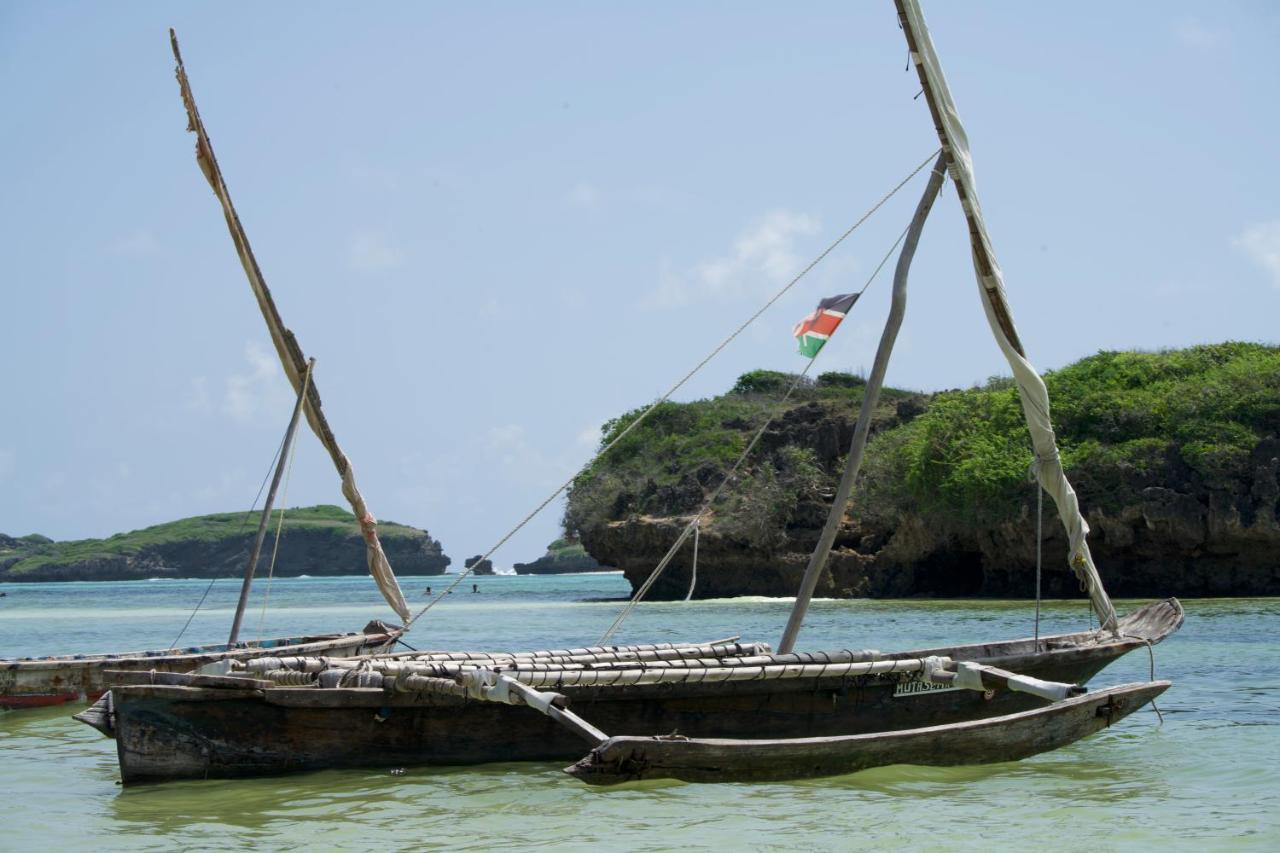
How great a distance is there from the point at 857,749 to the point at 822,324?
15.8ft

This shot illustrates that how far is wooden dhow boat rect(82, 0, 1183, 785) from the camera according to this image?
34.6 feet

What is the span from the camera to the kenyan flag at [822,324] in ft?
45.4

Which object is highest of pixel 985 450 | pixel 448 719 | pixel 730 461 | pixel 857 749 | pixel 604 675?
pixel 730 461

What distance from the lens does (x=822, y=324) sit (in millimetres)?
13883

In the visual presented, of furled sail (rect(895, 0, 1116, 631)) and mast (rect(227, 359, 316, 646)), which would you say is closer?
furled sail (rect(895, 0, 1116, 631))

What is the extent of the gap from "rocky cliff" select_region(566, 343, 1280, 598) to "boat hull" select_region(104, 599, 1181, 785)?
1195 inches

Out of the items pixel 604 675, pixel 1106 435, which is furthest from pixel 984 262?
pixel 1106 435

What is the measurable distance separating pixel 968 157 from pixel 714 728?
6.09 metres

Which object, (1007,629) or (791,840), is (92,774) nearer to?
(791,840)

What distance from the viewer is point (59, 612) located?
59.8m

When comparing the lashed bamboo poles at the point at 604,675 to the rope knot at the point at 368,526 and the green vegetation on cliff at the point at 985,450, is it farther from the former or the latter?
the green vegetation on cliff at the point at 985,450

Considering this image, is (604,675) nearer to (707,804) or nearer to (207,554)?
(707,804)

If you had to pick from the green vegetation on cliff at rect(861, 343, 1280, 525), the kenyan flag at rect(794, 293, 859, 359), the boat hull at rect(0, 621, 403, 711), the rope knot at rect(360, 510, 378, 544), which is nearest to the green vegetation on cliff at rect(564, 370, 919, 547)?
the green vegetation on cliff at rect(861, 343, 1280, 525)

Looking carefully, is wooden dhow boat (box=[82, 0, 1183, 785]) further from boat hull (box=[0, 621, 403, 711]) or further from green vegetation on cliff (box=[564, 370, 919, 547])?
green vegetation on cliff (box=[564, 370, 919, 547])
